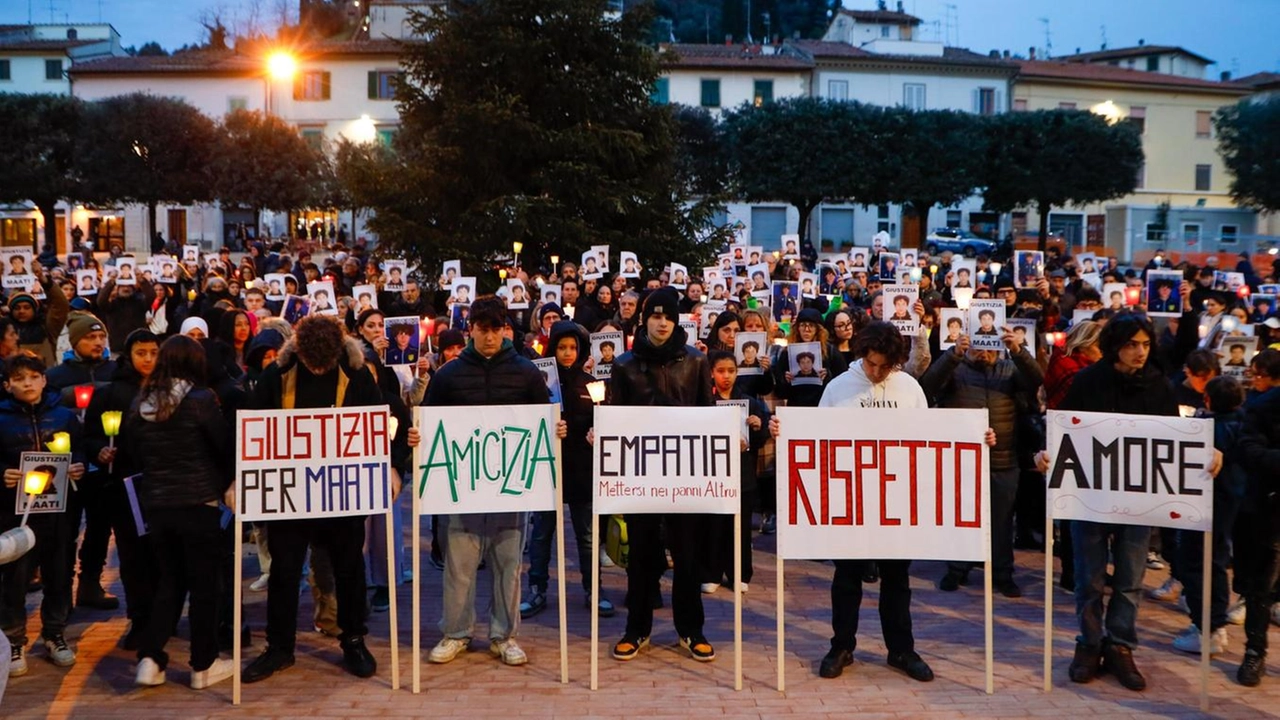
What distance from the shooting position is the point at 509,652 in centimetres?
702

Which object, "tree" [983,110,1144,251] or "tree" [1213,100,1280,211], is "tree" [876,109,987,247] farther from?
"tree" [1213,100,1280,211]

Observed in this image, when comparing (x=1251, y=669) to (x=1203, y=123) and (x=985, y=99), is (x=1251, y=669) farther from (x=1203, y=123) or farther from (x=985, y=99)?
(x=1203, y=123)

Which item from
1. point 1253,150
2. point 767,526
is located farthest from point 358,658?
point 1253,150

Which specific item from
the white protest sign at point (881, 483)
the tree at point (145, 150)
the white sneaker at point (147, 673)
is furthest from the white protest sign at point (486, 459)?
the tree at point (145, 150)

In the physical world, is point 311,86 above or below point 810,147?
above

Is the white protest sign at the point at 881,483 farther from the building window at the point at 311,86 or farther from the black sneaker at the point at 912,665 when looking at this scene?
the building window at the point at 311,86

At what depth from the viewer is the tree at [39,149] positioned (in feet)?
171

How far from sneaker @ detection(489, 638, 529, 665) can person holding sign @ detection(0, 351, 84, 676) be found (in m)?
2.42

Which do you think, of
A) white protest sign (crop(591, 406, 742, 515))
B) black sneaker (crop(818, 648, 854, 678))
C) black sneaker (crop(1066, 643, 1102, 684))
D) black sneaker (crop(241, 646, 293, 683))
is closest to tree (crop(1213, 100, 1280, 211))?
black sneaker (crop(1066, 643, 1102, 684))

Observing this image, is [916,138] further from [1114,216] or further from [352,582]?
[352,582]

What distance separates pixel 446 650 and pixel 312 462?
1.37 meters

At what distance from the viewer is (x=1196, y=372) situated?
7855mm

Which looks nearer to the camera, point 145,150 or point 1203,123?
point 145,150

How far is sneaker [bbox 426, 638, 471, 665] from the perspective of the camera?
7.05 meters
